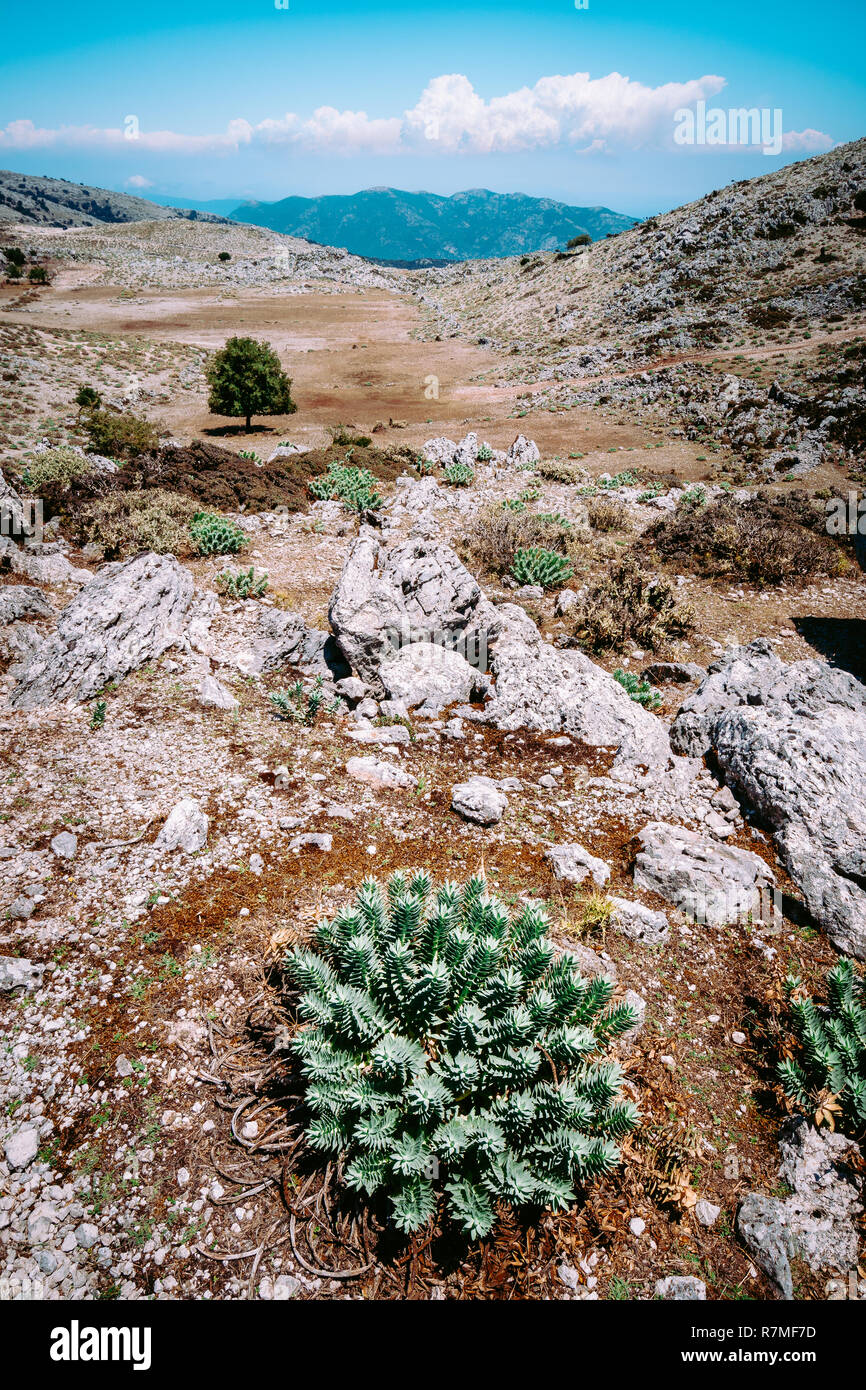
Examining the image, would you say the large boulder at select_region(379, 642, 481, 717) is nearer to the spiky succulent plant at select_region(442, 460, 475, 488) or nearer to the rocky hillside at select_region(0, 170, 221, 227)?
the spiky succulent plant at select_region(442, 460, 475, 488)

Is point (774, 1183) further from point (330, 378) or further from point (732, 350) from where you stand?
point (330, 378)

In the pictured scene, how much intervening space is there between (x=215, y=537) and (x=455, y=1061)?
33.6 feet

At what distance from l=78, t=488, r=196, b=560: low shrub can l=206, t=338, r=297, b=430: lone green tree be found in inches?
646

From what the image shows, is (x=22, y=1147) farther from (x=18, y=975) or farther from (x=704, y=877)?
(x=704, y=877)

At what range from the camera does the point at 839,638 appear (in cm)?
940

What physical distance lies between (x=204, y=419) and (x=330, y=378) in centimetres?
1554

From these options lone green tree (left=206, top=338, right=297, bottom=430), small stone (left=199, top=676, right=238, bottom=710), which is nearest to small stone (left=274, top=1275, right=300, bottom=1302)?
small stone (left=199, top=676, right=238, bottom=710)

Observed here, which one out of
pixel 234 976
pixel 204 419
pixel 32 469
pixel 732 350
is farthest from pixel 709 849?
pixel 732 350

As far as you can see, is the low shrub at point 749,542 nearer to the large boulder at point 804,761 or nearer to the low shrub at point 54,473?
the large boulder at point 804,761

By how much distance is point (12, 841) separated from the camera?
462 cm

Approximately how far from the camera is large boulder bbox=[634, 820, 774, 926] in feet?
14.7

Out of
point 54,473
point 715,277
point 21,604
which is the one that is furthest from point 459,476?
point 715,277

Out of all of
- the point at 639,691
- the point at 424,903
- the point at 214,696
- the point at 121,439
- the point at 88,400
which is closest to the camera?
the point at 424,903

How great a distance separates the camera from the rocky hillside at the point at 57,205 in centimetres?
14638
